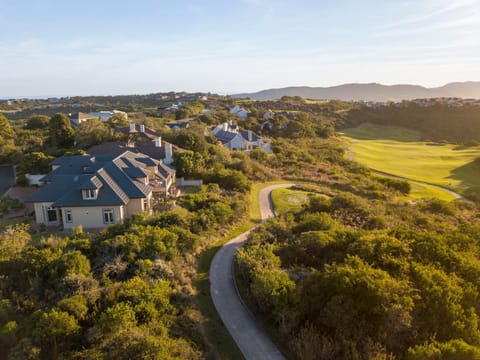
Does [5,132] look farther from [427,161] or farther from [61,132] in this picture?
[427,161]

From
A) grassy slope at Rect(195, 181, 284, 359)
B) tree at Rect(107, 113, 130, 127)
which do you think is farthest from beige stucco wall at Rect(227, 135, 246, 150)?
grassy slope at Rect(195, 181, 284, 359)

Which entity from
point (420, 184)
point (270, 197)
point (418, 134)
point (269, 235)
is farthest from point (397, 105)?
point (269, 235)

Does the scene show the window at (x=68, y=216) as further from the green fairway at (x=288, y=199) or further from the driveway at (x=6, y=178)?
the green fairway at (x=288, y=199)

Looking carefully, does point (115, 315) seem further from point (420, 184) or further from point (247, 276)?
point (420, 184)

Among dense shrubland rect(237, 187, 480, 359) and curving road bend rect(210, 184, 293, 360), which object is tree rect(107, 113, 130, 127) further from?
dense shrubland rect(237, 187, 480, 359)

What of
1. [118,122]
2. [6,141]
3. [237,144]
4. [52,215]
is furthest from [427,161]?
[6,141]
